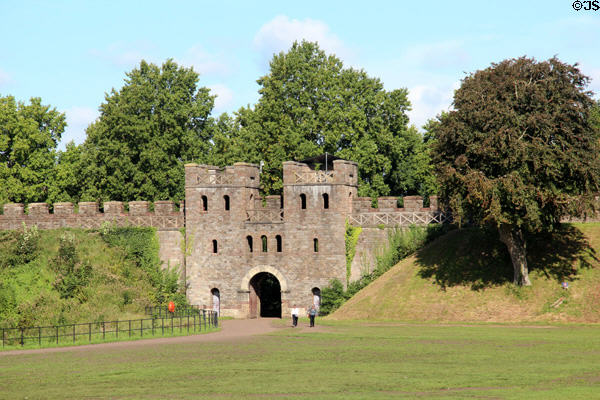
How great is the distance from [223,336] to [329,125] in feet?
88.4

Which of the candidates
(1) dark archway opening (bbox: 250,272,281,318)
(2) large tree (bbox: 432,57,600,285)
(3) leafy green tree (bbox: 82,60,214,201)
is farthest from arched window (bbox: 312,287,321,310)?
(3) leafy green tree (bbox: 82,60,214,201)

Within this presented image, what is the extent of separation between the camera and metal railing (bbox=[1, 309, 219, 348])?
38625 millimetres

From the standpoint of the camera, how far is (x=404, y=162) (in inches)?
2608

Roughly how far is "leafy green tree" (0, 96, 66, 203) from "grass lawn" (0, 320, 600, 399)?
35.4m

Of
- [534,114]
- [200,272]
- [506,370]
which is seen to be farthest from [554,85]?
[200,272]

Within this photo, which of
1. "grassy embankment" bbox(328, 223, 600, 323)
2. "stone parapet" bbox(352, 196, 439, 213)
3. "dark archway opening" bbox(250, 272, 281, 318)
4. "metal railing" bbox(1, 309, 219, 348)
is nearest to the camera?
"metal railing" bbox(1, 309, 219, 348)

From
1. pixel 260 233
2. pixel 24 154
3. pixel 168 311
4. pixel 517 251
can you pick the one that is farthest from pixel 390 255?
pixel 24 154

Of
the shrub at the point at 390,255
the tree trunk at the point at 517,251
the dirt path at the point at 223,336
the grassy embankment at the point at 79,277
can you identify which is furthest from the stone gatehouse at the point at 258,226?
the tree trunk at the point at 517,251

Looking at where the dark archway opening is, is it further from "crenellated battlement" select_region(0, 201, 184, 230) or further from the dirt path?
the dirt path

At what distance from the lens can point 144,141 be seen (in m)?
64.2

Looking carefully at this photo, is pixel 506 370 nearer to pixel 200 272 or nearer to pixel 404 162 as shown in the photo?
pixel 200 272

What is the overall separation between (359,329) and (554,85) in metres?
16.5

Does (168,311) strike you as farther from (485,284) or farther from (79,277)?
(485,284)

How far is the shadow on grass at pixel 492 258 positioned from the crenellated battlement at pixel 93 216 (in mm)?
17974
